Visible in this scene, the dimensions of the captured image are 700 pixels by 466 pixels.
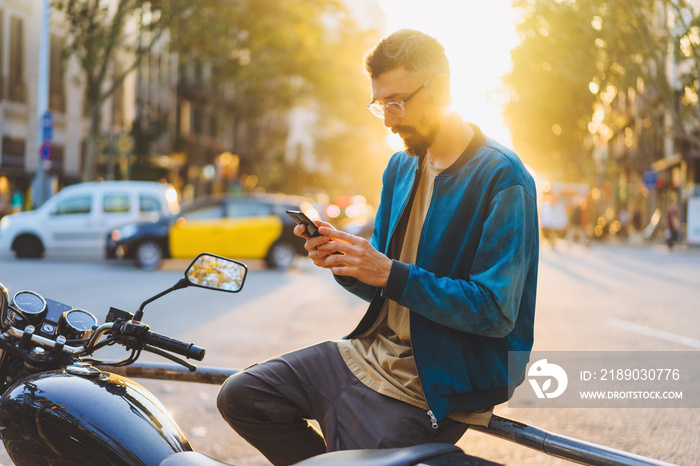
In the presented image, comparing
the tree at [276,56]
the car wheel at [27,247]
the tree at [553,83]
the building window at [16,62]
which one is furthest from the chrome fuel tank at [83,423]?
the building window at [16,62]

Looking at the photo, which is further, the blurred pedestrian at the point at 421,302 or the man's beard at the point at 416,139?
the man's beard at the point at 416,139

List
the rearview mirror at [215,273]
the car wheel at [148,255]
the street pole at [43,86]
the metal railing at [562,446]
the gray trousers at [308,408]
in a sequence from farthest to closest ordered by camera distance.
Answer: the street pole at [43,86], the car wheel at [148,255], the rearview mirror at [215,273], the gray trousers at [308,408], the metal railing at [562,446]

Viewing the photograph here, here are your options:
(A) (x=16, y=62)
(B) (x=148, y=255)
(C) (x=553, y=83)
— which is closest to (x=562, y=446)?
(B) (x=148, y=255)

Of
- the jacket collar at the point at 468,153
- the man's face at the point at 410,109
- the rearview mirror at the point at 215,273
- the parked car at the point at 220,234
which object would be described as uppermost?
the man's face at the point at 410,109

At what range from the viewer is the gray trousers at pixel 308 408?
2.18m

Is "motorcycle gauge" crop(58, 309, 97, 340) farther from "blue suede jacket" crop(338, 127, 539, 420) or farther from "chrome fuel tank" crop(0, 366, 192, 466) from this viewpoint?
"blue suede jacket" crop(338, 127, 539, 420)

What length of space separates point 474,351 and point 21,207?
27.7m

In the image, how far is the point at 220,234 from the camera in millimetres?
17641

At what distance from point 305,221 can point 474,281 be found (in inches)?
17.7

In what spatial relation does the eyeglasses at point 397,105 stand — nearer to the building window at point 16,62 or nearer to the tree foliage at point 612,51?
the tree foliage at point 612,51

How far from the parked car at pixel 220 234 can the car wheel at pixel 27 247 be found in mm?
2279

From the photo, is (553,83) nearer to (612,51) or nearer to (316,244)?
(612,51)

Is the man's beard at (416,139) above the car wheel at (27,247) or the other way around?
above

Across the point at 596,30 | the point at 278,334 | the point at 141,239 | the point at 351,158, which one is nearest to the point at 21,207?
the point at 141,239
